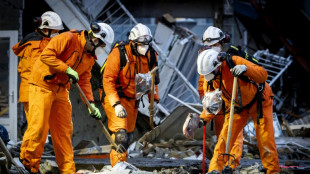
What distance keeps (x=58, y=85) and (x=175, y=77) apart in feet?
19.5

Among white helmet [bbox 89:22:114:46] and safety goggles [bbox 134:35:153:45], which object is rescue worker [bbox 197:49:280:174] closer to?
safety goggles [bbox 134:35:153:45]

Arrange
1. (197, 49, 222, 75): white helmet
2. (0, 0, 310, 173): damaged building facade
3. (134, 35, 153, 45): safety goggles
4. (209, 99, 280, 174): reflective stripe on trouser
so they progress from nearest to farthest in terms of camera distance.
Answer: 1. (197, 49, 222, 75): white helmet
2. (209, 99, 280, 174): reflective stripe on trouser
3. (134, 35, 153, 45): safety goggles
4. (0, 0, 310, 173): damaged building facade

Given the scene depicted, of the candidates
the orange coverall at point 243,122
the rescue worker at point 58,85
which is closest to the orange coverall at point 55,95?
the rescue worker at point 58,85

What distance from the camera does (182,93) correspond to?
13.4 m

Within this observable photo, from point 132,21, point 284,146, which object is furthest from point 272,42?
point 284,146

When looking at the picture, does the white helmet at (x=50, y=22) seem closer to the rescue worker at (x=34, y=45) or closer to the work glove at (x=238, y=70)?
the rescue worker at (x=34, y=45)

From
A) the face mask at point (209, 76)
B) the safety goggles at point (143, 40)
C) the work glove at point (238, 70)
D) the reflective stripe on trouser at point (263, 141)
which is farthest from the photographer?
the safety goggles at point (143, 40)

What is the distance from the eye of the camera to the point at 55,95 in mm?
7938

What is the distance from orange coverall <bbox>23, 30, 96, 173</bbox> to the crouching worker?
171 centimetres

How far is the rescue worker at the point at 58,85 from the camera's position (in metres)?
7.70

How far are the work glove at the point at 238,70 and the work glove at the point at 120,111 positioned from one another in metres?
1.68

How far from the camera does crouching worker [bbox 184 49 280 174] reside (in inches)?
295

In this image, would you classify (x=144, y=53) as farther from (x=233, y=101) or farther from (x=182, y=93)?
(x=182, y=93)

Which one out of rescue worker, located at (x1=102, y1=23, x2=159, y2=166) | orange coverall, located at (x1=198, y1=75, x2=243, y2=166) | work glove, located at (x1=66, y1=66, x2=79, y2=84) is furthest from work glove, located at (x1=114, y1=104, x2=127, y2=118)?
orange coverall, located at (x1=198, y1=75, x2=243, y2=166)
